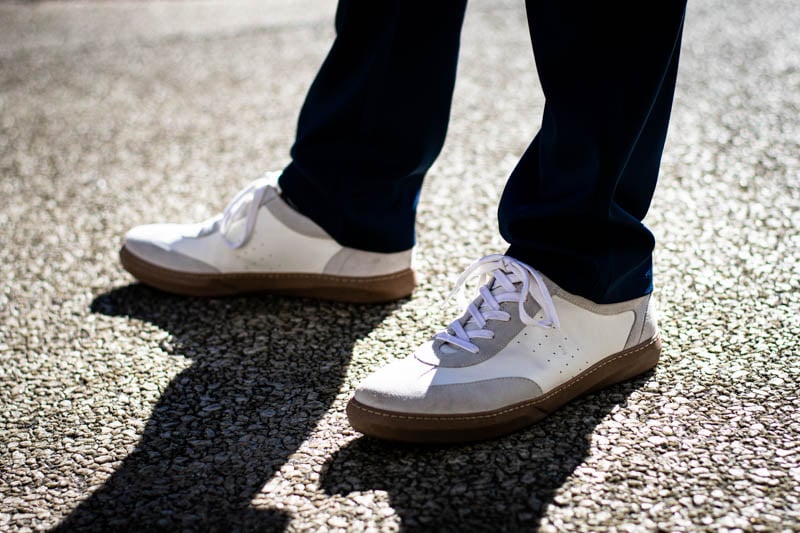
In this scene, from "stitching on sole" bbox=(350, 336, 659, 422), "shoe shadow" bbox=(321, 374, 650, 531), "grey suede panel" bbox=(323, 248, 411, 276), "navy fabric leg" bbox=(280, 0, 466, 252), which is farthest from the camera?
"grey suede panel" bbox=(323, 248, 411, 276)

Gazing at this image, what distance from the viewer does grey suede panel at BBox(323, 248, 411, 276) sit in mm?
1666

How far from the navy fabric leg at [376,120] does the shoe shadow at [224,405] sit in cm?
18

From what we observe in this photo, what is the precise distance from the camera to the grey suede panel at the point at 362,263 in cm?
167

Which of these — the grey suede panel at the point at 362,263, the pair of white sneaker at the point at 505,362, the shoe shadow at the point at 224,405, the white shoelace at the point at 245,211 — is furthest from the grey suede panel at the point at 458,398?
the white shoelace at the point at 245,211

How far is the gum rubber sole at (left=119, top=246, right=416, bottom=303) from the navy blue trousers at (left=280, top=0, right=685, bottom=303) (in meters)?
0.07

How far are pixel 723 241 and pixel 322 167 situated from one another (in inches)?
34.4

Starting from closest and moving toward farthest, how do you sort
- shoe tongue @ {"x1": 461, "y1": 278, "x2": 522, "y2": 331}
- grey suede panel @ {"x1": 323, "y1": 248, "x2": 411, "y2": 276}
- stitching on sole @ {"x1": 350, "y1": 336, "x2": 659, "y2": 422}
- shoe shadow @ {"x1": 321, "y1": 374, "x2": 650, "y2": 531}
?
shoe shadow @ {"x1": 321, "y1": 374, "x2": 650, "y2": 531}, stitching on sole @ {"x1": 350, "y1": 336, "x2": 659, "y2": 422}, shoe tongue @ {"x1": 461, "y1": 278, "x2": 522, "y2": 331}, grey suede panel @ {"x1": 323, "y1": 248, "x2": 411, "y2": 276}

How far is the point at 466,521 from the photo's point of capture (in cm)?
108

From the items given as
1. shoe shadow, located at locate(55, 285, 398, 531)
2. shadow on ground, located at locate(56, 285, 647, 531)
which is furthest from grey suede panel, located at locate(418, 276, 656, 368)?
shoe shadow, located at locate(55, 285, 398, 531)

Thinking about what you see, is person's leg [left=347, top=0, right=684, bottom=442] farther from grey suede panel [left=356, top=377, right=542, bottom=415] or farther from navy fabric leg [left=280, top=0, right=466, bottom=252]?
navy fabric leg [left=280, top=0, right=466, bottom=252]

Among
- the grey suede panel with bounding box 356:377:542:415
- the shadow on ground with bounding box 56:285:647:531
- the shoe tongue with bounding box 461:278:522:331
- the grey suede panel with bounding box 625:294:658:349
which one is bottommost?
the shadow on ground with bounding box 56:285:647:531

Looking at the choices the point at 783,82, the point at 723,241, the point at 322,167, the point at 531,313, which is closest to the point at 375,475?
the point at 531,313

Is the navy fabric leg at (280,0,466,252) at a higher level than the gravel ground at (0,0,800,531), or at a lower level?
higher

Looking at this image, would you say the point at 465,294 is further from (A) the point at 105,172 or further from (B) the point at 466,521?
(A) the point at 105,172
